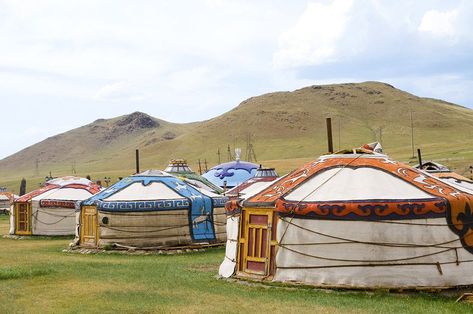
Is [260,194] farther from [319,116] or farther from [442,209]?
[319,116]

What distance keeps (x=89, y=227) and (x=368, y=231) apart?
11.5m

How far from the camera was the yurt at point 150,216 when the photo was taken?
1936cm

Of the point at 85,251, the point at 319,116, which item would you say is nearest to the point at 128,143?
the point at 319,116

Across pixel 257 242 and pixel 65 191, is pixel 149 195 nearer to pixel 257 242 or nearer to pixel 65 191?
pixel 257 242

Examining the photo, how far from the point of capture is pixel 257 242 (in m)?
12.4

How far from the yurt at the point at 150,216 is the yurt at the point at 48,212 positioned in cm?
609

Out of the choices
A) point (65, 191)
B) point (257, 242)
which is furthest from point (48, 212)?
point (257, 242)

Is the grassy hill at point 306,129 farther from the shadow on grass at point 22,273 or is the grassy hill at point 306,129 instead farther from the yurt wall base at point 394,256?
the yurt wall base at point 394,256

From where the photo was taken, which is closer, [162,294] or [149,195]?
[162,294]

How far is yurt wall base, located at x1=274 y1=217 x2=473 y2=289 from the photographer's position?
433 inches

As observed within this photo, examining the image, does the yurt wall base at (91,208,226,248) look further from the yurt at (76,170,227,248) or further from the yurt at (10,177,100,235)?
the yurt at (10,177,100,235)

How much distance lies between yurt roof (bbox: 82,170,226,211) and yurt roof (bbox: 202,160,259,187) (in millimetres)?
15239

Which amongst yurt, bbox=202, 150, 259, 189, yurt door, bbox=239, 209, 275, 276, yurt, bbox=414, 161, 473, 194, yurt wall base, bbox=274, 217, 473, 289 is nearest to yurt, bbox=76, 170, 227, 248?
yurt, bbox=414, 161, 473, 194

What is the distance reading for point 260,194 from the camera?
41.6 feet
